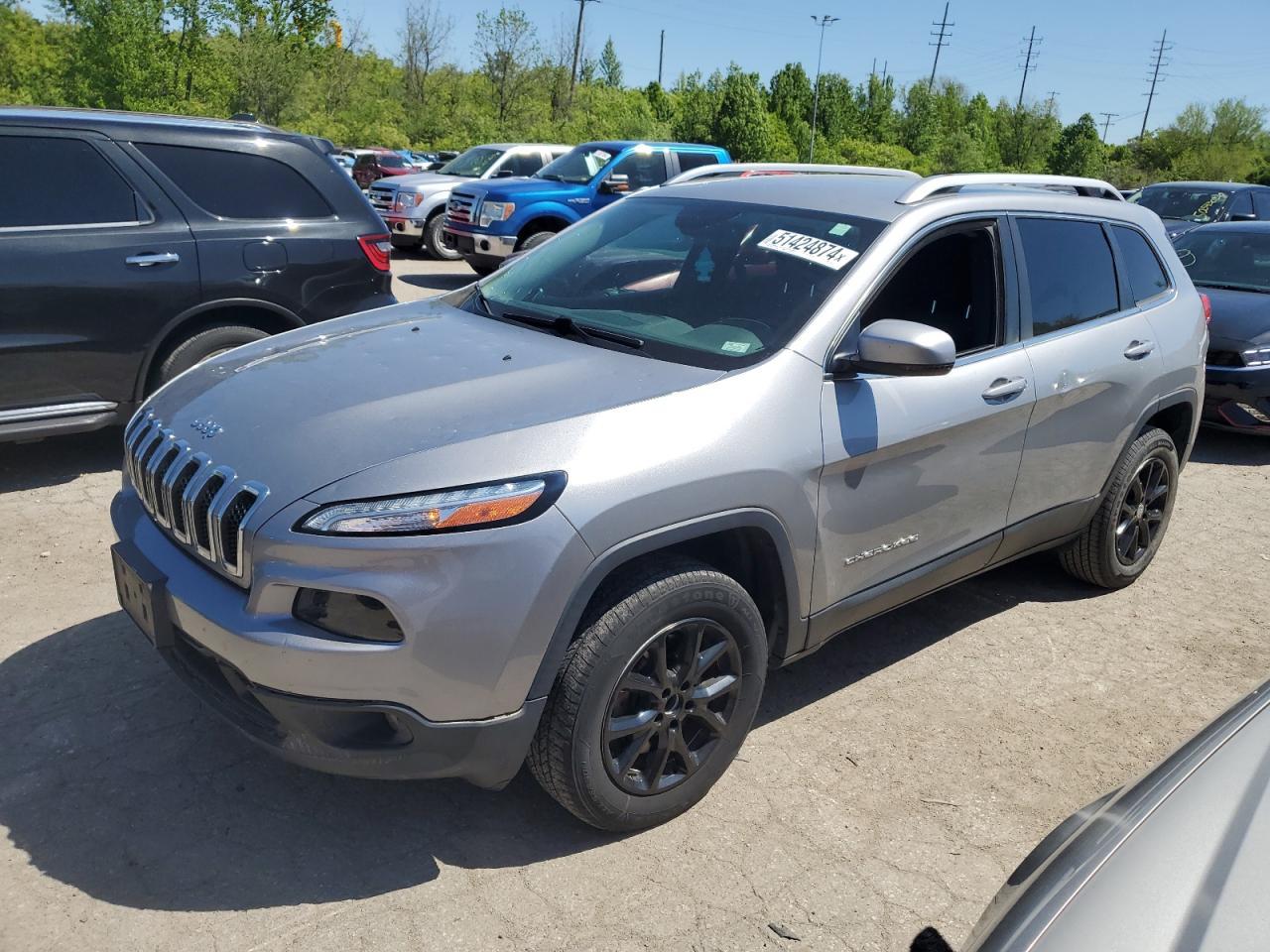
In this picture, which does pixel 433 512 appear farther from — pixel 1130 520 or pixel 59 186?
pixel 59 186

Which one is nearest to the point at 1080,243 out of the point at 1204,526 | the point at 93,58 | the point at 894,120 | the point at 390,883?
the point at 1204,526

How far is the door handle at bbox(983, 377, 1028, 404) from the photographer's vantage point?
11.8 feet

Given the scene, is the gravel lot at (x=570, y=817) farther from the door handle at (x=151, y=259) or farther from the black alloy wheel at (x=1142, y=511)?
the door handle at (x=151, y=259)

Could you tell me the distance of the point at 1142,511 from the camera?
4727 mm

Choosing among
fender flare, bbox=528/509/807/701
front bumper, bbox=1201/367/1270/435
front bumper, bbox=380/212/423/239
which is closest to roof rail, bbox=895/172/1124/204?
fender flare, bbox=528/509/807/701

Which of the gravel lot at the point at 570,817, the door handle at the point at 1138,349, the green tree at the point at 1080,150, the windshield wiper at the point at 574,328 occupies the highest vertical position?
the green tree at the point at 1080,150

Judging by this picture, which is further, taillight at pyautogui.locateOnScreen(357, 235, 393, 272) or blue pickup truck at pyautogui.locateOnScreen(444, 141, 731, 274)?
blue pickup truck at pyautogui.locateOnScreen(444, 141, 731, 274)

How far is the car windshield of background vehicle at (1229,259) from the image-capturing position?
8.32 metres

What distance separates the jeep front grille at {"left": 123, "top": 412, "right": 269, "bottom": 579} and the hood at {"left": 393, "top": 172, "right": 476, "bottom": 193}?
12155 millimetres

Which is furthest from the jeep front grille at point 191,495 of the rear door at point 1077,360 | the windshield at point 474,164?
the windshield at point 474,164

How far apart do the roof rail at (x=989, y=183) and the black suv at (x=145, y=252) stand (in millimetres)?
3472

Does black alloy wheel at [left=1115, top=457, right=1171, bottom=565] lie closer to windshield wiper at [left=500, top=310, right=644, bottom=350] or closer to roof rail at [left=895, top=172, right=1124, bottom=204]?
roof rail at [left=895, top=172, right=1124, bottom=204]

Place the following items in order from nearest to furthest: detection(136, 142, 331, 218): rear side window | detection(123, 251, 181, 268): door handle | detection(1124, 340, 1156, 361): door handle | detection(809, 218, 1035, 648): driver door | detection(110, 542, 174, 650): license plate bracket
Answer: detection(110, 542, 174, 650): license plate bracket < detection(809, 218, 1035, 648): driver door < detection(1124, 340, 1156, 361): door handle < detection(123, 251, 181, 268): door handle < detection(136, 142, 331, 218): rear side window

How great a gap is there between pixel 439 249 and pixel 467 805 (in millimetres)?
13157
